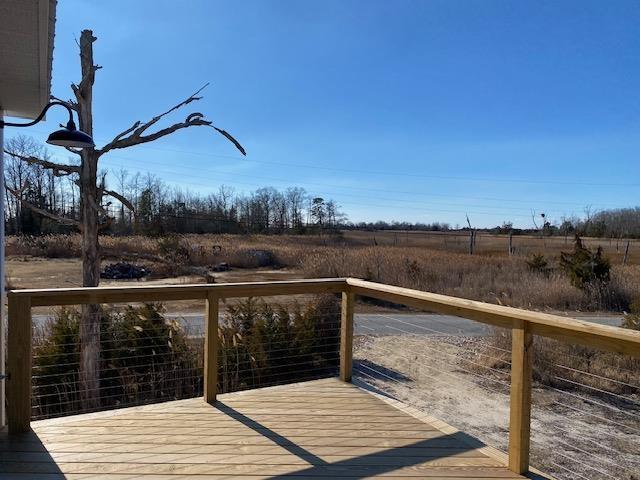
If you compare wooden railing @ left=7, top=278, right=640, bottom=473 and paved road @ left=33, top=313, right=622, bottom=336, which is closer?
wooden railing @ left=7, top=278, right=640, bottom=473

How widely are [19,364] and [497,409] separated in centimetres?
554

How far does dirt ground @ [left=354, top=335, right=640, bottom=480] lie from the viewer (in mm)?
5109

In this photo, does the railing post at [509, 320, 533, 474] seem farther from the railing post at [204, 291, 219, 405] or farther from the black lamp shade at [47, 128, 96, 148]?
the black lamp shade at [47, 128, 96, 148]

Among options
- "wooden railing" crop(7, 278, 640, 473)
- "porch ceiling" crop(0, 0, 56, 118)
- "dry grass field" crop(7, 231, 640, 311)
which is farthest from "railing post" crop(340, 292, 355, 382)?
"dry grass field" crop(7, 231, 640, 311)

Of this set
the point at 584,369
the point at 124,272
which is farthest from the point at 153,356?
the point at 124,272

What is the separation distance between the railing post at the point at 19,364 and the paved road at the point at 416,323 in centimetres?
649

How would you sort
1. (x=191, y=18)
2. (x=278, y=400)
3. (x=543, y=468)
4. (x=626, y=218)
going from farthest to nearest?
(x=626, y=218) < (x=191, y=18) < (x=543, y=468) < (x=278, y=400)

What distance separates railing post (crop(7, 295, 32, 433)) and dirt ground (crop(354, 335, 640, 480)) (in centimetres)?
347

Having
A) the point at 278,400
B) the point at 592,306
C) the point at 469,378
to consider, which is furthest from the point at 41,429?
the point at 592,306

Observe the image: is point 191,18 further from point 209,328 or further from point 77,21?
point 209,328

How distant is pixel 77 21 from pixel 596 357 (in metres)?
8.30

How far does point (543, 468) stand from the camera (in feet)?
15.9

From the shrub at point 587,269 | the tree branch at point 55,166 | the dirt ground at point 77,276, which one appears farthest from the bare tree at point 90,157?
the shrub at point 587,269

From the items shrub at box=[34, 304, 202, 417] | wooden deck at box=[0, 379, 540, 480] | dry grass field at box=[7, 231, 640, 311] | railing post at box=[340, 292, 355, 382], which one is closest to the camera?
wooden deck at box=[0, 379, 540, 480]
